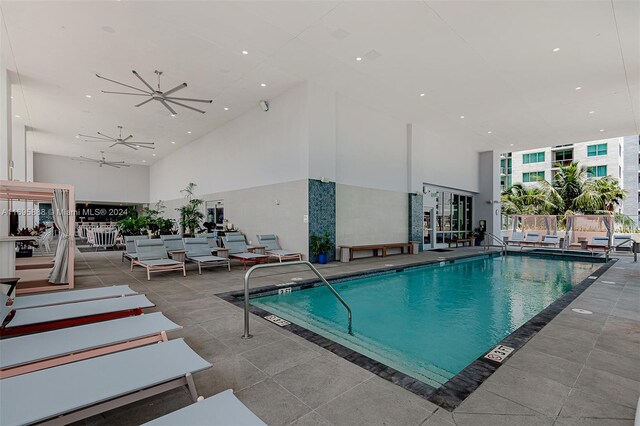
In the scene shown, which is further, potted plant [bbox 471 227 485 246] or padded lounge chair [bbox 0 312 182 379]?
potted plant [bbox 471 227 485 246]

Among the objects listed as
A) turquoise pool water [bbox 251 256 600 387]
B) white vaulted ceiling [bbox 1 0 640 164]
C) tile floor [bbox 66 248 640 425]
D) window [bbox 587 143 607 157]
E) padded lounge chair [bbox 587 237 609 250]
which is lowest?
turquoise pool water [bbox 251 256 600 387]

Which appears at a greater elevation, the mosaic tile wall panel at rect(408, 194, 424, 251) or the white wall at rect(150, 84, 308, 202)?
the white wall at rect(150, 84, 308, 202)

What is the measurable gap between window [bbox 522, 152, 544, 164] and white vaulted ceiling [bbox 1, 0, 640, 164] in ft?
70.6

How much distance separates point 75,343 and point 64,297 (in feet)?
6.08

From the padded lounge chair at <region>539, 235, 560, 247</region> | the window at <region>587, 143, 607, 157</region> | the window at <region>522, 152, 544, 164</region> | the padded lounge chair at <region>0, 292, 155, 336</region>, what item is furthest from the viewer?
the window at <region>522, 152, 544, 164</region>

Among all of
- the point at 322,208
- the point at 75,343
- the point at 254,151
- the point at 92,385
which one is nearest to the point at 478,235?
the point at 322,208

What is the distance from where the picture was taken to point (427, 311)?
5.02 m

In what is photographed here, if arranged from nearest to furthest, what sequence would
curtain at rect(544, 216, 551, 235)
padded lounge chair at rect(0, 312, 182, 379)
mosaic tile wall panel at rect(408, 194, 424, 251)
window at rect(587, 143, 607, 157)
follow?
padded lounge chair at rect(0, 312, 182, 379)
mosaic tile wall panel at rect(408, 194, 424, 251)
curtain at rect(544, 216, 551, 235)
window at rect(587, 143, 607, 157)

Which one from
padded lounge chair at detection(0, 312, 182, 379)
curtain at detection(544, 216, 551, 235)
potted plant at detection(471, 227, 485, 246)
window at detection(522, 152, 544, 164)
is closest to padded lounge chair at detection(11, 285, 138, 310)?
padded lounge chair at detection(0, 312, 182, 379)

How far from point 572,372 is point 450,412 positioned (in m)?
1.38

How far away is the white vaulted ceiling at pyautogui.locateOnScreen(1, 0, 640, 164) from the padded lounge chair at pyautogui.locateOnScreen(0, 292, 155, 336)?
5.12 metres

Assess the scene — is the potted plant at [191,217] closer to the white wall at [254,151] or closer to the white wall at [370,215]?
the white wall at [254,151]

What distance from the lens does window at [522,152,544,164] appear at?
3019 centimetres

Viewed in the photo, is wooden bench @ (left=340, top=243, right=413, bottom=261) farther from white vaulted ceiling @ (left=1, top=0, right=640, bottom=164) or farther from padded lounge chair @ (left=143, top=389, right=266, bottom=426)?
padded lounge chair @ (left=143, top=389, right=266, bottom=426)
